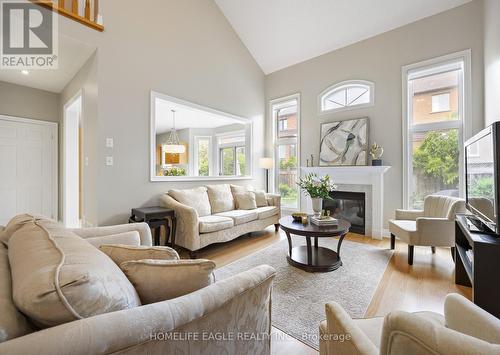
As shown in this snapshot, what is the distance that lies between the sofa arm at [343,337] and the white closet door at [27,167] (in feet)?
17.3

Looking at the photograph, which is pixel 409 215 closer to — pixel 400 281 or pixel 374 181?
pixel 374 181

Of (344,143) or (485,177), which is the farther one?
(344,143)

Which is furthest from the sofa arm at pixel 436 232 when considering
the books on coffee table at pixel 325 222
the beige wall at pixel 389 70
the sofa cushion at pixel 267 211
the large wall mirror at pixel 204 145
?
the large wall mirror at pixel 204 145

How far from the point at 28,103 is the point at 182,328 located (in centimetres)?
533

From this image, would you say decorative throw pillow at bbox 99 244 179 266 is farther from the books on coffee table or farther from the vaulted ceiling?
the vaulted ceiling

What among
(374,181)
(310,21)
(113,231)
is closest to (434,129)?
(374,181)

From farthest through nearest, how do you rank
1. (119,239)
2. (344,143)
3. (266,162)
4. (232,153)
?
(232,153) → (266,162) → (344,143) → (119,239)

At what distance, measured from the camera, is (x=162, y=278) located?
2.80 ft

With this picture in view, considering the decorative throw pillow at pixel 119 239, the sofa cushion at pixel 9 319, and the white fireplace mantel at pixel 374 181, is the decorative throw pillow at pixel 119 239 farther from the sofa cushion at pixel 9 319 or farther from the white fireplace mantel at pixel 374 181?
the white fireplace mantel at pixel 374 181

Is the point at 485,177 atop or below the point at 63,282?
atop

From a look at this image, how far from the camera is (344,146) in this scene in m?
4.20

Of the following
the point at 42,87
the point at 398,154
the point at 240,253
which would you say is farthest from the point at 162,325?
the point at 42,87

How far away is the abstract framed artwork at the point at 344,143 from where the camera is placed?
401cm

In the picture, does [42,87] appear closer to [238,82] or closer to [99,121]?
[99,121]
